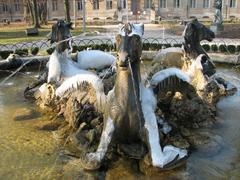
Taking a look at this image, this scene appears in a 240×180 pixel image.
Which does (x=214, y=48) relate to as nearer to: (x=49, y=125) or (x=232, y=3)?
(x=49, y=125)

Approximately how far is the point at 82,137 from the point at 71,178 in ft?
4.65

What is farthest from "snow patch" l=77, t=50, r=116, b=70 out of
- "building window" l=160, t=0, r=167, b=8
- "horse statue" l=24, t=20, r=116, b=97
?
"building window" l=160, t=0, r=167, b=8

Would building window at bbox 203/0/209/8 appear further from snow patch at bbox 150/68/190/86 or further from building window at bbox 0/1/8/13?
snow patch at bbox 150/68/190/86

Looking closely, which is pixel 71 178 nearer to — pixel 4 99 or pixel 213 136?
pixel 213 136

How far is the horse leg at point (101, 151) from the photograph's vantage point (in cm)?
759

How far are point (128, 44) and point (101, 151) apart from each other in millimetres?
2118

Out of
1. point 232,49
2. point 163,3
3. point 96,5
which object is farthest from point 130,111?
point 96,5

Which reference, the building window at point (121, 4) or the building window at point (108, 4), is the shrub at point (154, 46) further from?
the building window at point (108, 4)

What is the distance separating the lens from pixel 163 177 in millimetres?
7277

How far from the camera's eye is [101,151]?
7711 mm

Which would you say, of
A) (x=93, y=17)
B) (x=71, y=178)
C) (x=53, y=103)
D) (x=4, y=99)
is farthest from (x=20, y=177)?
(x=93, y=17)

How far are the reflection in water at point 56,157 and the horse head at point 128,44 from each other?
6.76 feet

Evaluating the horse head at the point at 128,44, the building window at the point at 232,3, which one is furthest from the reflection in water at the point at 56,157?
the building window at the point at 232,3

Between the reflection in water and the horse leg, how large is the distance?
161 millimetres
